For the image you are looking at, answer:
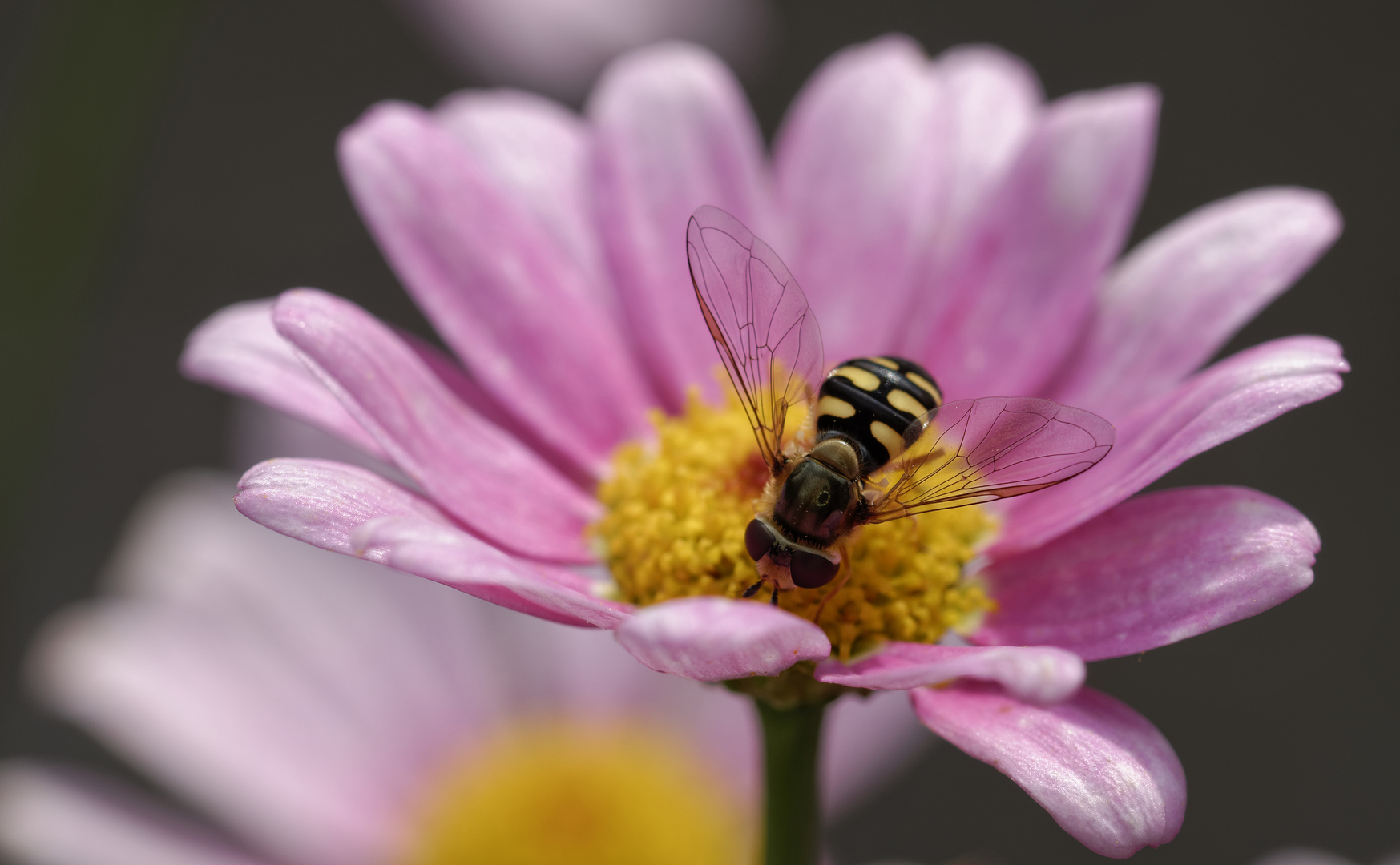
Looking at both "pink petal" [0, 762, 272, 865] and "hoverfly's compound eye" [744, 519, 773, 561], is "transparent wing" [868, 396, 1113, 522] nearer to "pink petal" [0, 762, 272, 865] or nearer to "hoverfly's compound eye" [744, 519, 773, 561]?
"hoverfly's compound eye" [744, 519, 773, 561]

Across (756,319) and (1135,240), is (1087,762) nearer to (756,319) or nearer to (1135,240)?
(756,319)

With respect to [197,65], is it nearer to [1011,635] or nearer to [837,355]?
[837,355]

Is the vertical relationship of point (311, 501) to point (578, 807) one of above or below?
below

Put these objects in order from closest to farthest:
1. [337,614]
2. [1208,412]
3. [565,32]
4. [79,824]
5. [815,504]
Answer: [1208,412] → [815,504] → [79,824] → [337,614] → [565,32]

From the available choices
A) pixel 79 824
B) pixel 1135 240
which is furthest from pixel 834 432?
pixel 1135 240

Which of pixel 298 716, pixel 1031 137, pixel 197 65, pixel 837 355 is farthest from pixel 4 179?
pixel 197 65

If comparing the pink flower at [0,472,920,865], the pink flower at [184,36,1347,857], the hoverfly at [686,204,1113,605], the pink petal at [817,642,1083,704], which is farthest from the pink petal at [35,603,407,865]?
the pink petal at [817,642,1083,704]
